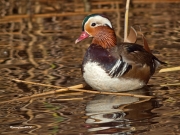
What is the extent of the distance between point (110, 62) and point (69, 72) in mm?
1101

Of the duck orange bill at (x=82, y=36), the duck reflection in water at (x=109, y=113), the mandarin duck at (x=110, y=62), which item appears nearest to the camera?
the duck reflection in water at (x=109, y=113)

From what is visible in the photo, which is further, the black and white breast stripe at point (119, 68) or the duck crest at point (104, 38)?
the duck crest at point (104, 38)

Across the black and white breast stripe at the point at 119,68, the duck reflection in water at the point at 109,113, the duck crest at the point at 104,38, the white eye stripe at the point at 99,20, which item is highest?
the white eye stripe at the point at 99,20

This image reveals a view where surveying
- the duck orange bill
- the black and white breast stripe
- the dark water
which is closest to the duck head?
the duck orange bill

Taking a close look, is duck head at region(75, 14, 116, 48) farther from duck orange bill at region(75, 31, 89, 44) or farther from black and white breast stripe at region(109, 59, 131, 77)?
black and white breast stripe at region(109, 59, 131, 77)

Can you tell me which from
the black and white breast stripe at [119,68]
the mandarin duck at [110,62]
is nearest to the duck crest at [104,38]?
the mandarin duck at [110,62]

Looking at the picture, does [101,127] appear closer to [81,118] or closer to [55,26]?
[81,118]

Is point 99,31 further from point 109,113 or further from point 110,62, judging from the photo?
point 109,113

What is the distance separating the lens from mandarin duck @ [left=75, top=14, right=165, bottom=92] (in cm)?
593

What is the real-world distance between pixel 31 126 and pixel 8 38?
4099 mm

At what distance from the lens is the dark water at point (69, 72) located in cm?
508

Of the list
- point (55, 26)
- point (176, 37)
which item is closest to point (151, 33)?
point (176, 37)

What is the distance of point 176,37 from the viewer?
28.2ft

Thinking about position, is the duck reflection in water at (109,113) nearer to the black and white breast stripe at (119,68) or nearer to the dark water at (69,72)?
the dark water at (69,72)
